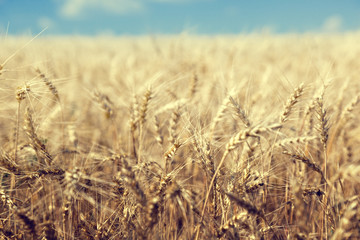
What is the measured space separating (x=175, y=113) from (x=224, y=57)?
4.25 m

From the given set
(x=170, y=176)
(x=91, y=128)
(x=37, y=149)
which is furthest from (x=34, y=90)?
(x=91, y=128)

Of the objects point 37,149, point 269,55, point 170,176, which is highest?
point 269,55

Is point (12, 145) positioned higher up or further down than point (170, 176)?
higher up

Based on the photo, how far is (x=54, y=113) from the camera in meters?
2.24

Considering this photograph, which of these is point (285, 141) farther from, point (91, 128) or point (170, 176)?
point (91, 128)

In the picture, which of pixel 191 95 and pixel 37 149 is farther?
pixel 191 95

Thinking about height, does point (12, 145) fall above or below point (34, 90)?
below

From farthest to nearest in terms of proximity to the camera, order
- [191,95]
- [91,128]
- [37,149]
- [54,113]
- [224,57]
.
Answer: [224,57], [91,128], [191,95], [54,113], [37,149]

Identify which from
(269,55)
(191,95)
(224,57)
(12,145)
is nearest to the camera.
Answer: (12,145)

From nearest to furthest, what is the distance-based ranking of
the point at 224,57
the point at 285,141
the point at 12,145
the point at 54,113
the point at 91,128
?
the point at 285,141
the point at 12,145
the point at 54,113
the point at 91,128
the point at 224,57

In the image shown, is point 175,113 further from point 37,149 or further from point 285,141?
point 37,149

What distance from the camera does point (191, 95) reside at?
8.30ft

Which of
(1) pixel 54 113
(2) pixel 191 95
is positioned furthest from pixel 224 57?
(1) pixel 54 113

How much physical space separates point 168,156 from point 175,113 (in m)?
0.39
